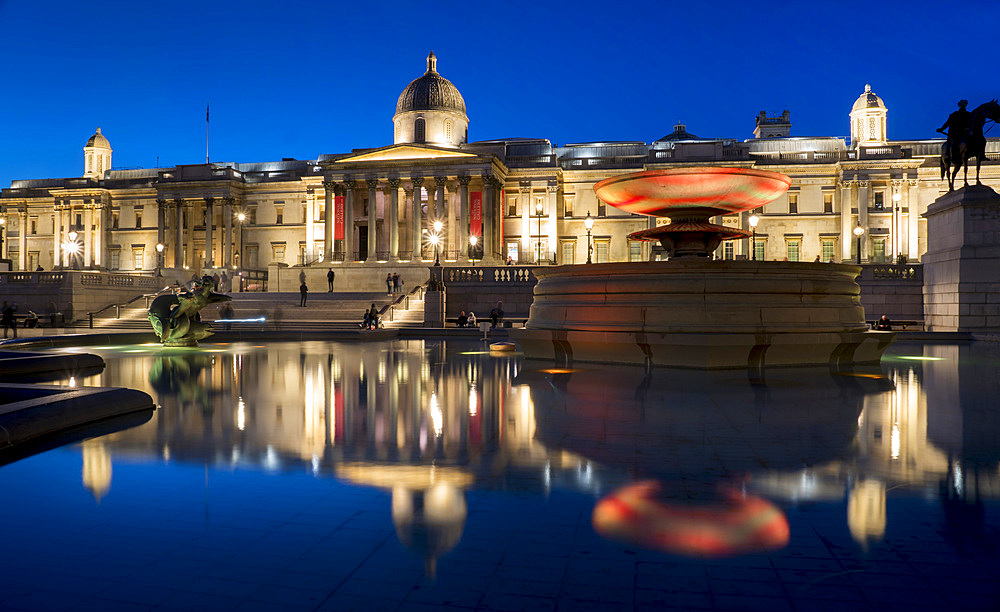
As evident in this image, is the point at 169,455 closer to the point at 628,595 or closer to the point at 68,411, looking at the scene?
the point at 68,411

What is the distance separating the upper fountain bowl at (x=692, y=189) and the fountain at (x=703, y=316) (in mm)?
829

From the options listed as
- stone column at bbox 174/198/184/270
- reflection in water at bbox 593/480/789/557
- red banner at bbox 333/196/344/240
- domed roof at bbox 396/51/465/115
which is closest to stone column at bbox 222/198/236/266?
stone column at bbox 174/198/184/270

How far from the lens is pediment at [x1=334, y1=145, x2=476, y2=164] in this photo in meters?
53.6

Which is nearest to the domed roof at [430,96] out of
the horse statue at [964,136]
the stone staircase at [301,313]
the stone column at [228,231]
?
the stone column at [228,231]

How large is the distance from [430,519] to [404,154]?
53.1 m

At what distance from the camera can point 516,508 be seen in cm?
399

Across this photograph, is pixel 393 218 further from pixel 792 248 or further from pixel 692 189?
pixel 692 189

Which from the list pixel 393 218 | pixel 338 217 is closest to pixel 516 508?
pixel 393 218

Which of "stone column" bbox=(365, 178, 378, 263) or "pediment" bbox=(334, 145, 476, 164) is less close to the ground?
"pediment" bbox=(334, 145, 476, 164)

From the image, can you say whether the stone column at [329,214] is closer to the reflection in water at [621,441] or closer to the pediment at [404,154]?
the pediment at [404,154]

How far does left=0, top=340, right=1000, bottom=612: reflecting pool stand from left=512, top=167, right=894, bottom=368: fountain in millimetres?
3881

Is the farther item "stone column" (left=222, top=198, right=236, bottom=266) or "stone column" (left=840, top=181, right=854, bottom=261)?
"stone column" (left=222, top=198, right=236, bottom=266)

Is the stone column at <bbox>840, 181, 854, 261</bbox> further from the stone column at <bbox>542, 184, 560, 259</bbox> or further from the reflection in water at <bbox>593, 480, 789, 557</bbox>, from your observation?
the reflection in water at <bbox>593, 480, 789, 557</bbox>

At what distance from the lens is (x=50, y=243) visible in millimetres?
71125
